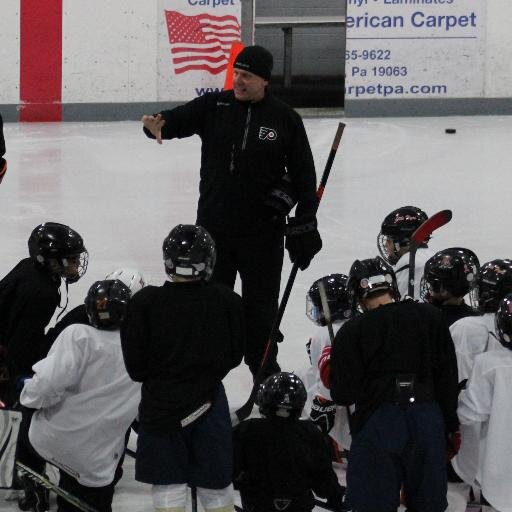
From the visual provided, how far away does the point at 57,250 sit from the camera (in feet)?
15.0

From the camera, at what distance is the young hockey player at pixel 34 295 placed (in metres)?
4.46

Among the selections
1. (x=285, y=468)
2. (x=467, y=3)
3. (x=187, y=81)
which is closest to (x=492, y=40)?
(x=467, y=3)

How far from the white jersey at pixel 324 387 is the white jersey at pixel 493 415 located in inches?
18.9

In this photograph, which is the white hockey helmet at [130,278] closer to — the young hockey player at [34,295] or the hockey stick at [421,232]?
the young hockey player at [34,295]

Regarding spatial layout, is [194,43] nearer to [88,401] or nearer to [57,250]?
[57,250]

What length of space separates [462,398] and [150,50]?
9734mm

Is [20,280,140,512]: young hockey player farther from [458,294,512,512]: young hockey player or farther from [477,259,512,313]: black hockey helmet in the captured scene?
[477,259,512,313]: black hockey helmet

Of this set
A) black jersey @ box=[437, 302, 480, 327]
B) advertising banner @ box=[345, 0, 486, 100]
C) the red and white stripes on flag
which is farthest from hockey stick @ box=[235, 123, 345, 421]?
advertising banner @ box=[345, 0, 486, 100]

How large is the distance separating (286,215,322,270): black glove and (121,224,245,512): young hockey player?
4.62ft

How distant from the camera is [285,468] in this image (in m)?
3.75

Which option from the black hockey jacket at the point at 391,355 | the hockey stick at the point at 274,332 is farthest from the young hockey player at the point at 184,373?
the hockey stick at the point at 274,332

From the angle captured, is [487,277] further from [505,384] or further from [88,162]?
[88,162]

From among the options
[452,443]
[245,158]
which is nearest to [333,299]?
[452,443]

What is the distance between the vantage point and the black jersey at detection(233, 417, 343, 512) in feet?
12.3
